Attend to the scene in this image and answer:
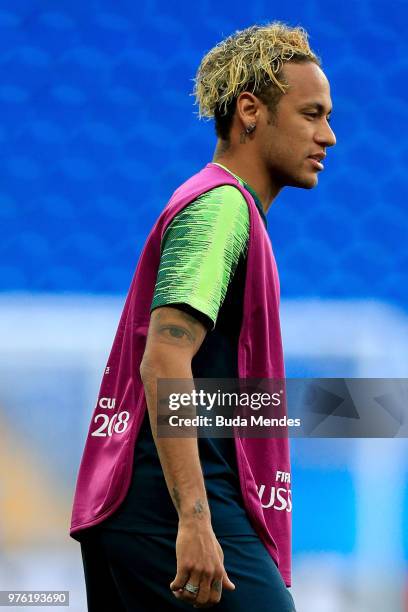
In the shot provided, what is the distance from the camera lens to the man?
1524 millimetres

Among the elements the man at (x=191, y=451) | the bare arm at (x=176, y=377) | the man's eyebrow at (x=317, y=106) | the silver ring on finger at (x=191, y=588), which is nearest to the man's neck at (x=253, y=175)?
the man at (x=191, y=451)

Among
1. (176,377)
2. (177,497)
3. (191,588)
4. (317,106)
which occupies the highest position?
(317,106)

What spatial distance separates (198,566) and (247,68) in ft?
2.88

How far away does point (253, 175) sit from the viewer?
1864 mm

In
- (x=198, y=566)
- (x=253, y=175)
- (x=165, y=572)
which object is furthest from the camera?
(x=253, y=175)

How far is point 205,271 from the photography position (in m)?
1.59

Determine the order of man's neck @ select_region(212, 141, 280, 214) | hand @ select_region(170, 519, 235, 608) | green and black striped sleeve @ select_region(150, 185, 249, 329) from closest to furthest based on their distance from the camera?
hand @ select_region(170, 519, 235, 608)
green and black striped sleeve @ select_region(150, 185, 249, 329)
man's neck @ select_region(212, 141, 280, 214)

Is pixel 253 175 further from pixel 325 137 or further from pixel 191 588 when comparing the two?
pixel 191 588

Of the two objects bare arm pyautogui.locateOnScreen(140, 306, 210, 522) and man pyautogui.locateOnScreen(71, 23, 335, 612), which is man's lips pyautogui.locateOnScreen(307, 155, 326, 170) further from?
bare arm pyautogui.locateOnScreen(140, 306, 210, 522)

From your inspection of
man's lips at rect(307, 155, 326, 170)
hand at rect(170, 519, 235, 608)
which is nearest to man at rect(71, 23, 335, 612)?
hand at rect(170, 519, 235, 608)

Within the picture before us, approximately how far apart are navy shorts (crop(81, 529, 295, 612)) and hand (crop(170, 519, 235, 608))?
0.07 metres

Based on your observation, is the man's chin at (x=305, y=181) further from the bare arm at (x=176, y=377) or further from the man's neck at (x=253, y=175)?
the bare arm at (x=176, y=377)

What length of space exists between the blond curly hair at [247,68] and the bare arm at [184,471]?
1.56ft

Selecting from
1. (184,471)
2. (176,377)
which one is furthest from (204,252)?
(184,471)
